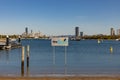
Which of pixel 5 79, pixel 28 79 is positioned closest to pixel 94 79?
pixel 28 79

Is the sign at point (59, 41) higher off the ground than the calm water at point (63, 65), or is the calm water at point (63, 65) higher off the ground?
the sign at point (59, 41)

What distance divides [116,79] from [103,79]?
0.88m

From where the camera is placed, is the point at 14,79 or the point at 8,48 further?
the point at 8,48

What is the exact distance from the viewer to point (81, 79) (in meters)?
22.3

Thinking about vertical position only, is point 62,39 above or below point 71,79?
above

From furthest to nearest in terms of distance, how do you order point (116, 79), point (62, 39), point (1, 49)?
point (1, 49) < point (62, 39) < point (116, 79)

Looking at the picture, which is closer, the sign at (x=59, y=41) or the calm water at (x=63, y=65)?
the sign at (x=59, y=41)

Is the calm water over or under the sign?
under

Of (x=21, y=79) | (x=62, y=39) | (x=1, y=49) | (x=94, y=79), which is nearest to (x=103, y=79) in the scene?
(x=94, y=79)

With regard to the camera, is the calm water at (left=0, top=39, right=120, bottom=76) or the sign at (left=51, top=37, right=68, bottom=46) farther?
the calm water at (left=0, top=39, right=120, bottom=76)

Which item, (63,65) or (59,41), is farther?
(63,65)

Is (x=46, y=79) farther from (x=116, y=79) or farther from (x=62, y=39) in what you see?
(x=62, y=39)

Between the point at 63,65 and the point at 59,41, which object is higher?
the point at 59,41

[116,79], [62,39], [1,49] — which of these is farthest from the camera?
[1,49]
